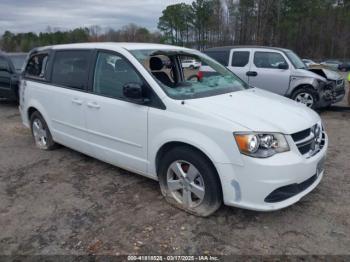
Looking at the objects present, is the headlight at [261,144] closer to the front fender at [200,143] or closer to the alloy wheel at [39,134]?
the front fender at [200,143]

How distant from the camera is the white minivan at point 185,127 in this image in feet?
9.98

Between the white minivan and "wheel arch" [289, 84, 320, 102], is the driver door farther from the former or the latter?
"wheel arch" [289, 84, 320, 102]

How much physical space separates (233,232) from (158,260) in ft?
2.65

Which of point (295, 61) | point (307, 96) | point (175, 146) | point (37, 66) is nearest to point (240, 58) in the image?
point (295, 61)

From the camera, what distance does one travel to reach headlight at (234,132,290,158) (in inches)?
117

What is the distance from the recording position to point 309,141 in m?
3.35

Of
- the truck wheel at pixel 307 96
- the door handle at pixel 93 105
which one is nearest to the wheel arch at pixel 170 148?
the door handle at pixel 93 105

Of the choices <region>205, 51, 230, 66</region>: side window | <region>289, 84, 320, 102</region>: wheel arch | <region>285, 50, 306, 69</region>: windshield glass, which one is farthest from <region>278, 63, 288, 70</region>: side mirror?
<region>205, 51, 230, 66</region>: side window

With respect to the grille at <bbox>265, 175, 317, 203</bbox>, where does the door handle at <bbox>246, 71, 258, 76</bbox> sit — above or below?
above

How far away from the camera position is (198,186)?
3.38 meters

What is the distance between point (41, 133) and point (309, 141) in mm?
4273

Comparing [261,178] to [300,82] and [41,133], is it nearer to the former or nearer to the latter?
[41,133]

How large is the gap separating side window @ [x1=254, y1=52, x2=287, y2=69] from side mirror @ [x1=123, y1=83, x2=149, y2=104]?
6.43 m

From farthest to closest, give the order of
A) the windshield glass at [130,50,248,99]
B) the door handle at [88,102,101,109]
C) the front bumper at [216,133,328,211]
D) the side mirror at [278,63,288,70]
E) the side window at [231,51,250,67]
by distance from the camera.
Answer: the side window at [231,51,250,67], the side mirror at [278,63,288,70], the door handle at [88,102,101,109], the windshield glass at [130,50,248,99], the front bumper at [216,133,328,211]
